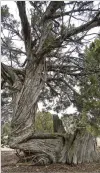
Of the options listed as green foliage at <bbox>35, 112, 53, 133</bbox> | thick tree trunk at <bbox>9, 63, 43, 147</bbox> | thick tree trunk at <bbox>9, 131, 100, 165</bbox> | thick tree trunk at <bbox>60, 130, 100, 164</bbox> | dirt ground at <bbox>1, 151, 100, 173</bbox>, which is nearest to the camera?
dirt ground at <bbox>1, 151, 100, 173</bbox>

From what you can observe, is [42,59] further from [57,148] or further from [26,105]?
[57,148]

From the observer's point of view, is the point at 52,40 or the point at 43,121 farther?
the point at 43,121

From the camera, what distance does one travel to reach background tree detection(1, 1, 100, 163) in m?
7.08

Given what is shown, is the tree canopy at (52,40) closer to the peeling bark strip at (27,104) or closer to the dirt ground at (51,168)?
the peeling bark strip at (27,104)

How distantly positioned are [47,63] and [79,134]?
193 cm

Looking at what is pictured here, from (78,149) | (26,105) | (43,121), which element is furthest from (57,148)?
(43,121)

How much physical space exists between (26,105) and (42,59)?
1.19 m

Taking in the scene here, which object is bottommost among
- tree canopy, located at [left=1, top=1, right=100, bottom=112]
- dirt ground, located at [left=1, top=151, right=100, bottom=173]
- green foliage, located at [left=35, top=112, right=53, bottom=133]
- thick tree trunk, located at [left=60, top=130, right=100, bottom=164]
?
dirt ground, located at [left=1, top=151, right=100, bottom=173]

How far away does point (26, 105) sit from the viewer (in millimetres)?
7438

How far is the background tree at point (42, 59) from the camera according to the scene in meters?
7.08

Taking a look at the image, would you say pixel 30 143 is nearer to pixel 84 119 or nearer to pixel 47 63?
pixel 84 119

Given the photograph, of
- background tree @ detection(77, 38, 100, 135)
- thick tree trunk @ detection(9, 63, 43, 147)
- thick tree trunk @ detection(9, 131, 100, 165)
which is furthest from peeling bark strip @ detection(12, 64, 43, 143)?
background tree @ detection(77, 38, 100, 135)

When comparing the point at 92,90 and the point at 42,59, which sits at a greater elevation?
the point at 42,59

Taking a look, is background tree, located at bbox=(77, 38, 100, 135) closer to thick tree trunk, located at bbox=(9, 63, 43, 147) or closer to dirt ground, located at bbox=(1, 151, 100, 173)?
dirt ground, located at bbox=(1, 151, 100, 173)
